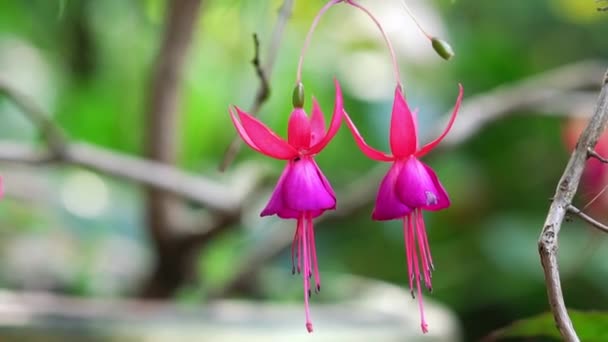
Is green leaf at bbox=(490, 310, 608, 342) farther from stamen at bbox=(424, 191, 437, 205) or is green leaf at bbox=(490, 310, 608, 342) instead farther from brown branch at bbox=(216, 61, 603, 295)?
brown branch at bbox=(216, 61, 603, 295)

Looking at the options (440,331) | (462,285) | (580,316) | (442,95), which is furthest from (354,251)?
(580,316)

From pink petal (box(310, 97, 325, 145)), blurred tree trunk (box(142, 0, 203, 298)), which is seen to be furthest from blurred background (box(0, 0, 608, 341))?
pink petal (box(310, 97, 325, 145))

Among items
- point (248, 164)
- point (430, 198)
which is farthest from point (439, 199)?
point (248, 164)

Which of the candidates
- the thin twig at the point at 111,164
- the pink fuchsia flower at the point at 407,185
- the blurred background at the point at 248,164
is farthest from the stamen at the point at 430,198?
the thin twig at the point at 111,164

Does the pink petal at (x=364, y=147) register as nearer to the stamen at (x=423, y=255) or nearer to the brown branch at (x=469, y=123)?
the stamen at (x=423, y=255)

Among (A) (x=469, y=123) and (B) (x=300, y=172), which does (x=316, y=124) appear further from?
(A) (x=469, y=123)
